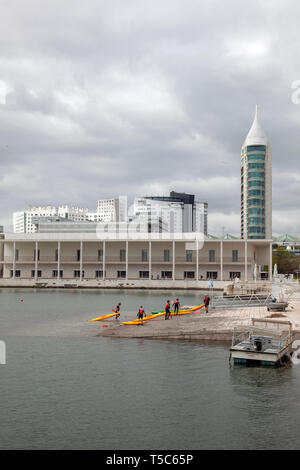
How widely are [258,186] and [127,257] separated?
71.3 m

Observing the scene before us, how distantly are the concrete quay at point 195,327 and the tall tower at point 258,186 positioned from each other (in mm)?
116094

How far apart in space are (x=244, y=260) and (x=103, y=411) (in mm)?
81214

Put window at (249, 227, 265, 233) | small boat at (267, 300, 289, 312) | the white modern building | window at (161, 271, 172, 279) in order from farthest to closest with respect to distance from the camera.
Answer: window at (249, 227, 265, 233) → window at (161, 271, 172, 279) → the white modern building → small boat at (267, 300, 289, 312)

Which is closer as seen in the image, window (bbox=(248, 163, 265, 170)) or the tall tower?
the tall tower

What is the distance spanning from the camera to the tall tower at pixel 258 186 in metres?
152

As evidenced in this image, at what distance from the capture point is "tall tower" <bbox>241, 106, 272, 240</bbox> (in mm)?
151750

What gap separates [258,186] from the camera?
15200 centimetres

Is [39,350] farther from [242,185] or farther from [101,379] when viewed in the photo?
[242,185]

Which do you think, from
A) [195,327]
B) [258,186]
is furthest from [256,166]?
[195,327]

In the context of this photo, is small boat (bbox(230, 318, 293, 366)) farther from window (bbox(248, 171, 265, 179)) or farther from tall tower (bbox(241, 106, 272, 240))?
window (bbox(248, 171, 265, 179))

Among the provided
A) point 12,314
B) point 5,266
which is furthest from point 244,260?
point 12,314

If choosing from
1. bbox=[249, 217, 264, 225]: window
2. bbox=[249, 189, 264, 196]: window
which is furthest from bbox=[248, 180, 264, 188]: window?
bbox=[249, 217, 264, 225]: window

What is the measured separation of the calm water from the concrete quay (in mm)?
1610

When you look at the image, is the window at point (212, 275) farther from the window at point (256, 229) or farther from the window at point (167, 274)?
the window at point (256, 229)
